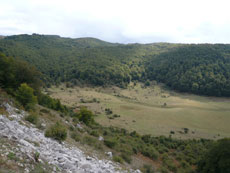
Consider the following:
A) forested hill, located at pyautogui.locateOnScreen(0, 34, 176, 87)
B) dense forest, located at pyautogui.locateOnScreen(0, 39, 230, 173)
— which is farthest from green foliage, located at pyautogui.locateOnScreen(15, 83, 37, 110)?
forested hill, located at pyautogui.locateOnScreen(0, 34, 176, 87)

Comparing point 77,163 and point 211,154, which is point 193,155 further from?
point 77,163

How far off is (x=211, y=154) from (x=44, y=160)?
66.0 ft

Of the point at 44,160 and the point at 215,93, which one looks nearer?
the point at 44,160

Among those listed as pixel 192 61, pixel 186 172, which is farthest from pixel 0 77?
pixel 192 61

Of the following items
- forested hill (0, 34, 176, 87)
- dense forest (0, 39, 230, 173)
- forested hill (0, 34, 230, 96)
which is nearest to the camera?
dense forest (0, 39, 230, 173)

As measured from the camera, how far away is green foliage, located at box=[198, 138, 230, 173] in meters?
17.2

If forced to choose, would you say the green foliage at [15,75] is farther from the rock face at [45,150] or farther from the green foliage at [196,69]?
the green foliage at [196,69]

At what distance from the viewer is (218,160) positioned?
730 inches

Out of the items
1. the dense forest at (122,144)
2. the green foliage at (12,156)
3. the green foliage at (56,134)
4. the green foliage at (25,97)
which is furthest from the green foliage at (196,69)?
the green foliage at (12,156)

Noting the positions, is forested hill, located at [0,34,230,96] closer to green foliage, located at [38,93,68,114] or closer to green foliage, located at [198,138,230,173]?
green foliage, located at [38,93,68,114]

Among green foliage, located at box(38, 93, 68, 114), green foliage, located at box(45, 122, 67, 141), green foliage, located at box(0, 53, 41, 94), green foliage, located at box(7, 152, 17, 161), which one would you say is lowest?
green foliage, located at box(38, 93, 68, 114)

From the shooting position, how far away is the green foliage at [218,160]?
56.3ft

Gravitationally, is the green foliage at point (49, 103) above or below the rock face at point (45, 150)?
below

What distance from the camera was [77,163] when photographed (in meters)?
9.19
